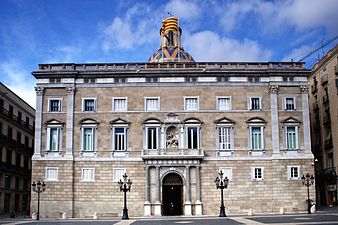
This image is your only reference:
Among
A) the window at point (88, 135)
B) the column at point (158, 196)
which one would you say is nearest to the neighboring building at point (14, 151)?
the window at point (88, 135)

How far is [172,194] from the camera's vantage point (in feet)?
153

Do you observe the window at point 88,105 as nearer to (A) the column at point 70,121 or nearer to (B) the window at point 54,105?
(A) the column at point 70,121

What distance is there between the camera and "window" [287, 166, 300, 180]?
45.9 meters

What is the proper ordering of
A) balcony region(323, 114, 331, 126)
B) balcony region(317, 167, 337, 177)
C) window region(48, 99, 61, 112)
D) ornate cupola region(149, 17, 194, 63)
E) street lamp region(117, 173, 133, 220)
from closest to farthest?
street lamp region(117, 173, 133, 220) < window region(48, 99, 61, 112) < balcony region(317, 167, 337, 177) < balcony region(323, 114, 331, 126) < ornate cupola region(149, 17, 194, 63)

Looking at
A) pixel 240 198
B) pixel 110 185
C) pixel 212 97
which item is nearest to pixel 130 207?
Result: pixel 110 185

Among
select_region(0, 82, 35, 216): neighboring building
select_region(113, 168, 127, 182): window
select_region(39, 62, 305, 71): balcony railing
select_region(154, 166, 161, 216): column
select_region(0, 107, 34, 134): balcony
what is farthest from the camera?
select_region(0, 107, 34, 134): balcony

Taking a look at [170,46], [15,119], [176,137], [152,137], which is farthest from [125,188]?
[170,46]

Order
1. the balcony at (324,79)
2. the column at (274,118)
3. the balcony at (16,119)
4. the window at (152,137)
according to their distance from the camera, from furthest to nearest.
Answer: the balcony at (324,79) → the balcony at (16,119) → the window at (152,137) → the column at (274,118)

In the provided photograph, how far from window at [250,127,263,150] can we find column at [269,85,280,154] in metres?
1.18

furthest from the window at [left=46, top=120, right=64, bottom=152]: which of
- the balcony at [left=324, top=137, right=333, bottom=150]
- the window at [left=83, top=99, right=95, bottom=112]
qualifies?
the balcony at [left=324, top=137, right=333, bottom=150]

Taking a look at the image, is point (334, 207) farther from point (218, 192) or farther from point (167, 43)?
point (167, 43)

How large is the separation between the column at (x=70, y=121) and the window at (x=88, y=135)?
1.08m

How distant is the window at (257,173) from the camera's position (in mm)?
46094

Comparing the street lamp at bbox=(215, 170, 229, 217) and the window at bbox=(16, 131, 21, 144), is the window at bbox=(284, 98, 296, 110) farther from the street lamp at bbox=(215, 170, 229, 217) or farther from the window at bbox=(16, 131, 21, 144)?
the window at bbox=(16, 131, 21, 144)
